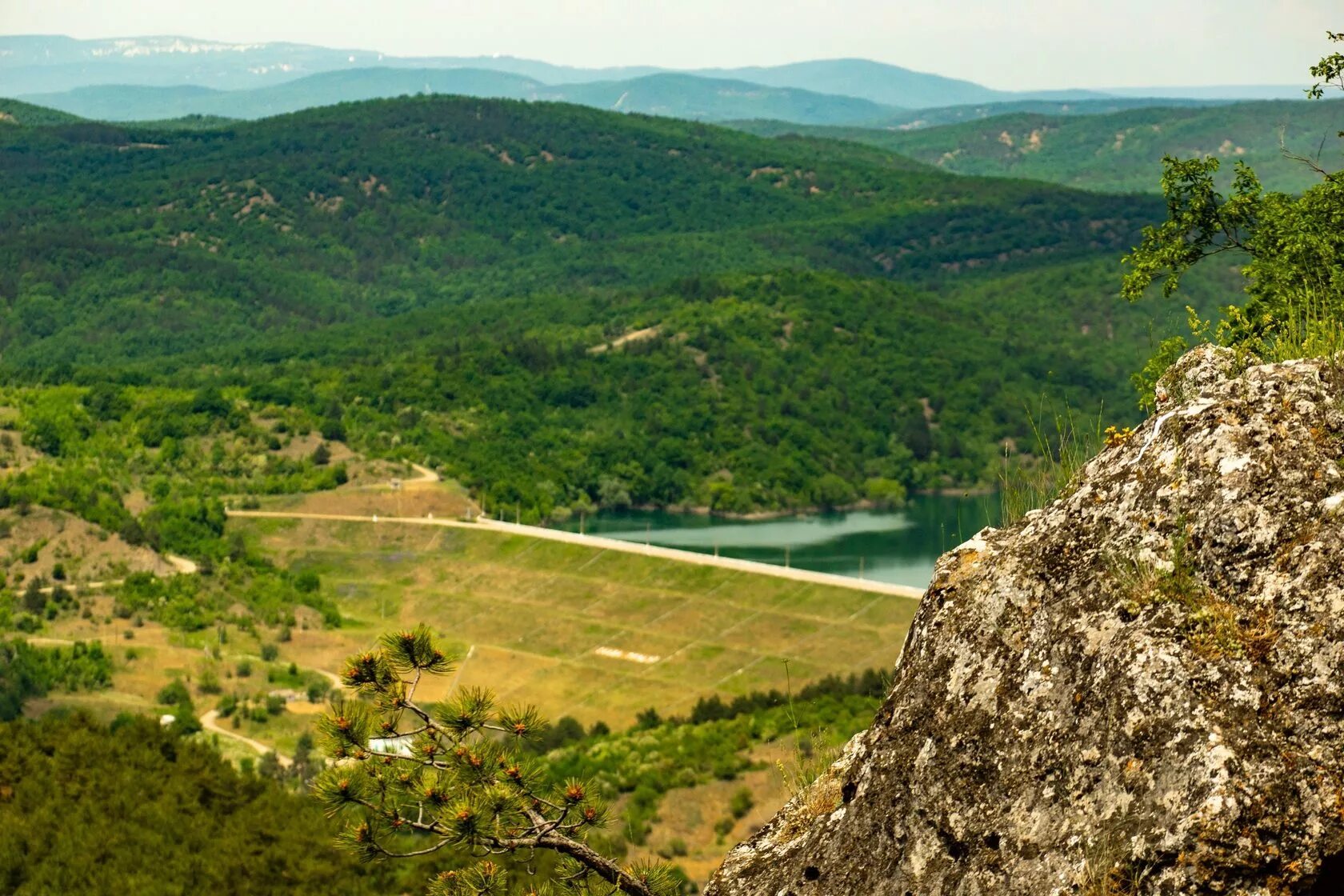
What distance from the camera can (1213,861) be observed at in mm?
6586

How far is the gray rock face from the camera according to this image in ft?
21.8

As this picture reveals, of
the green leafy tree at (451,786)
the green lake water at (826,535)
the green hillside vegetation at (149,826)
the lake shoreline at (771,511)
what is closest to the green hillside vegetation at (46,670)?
the green hillside vegetation at (149,826)

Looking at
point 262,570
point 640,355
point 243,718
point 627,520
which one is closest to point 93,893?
point 243,718

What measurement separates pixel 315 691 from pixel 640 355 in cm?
8634

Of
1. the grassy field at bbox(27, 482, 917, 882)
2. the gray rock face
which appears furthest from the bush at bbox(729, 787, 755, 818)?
the gray rock face

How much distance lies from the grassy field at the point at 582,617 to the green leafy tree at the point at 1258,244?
50.1m

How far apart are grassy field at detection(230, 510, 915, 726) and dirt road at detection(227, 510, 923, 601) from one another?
2.30 feet

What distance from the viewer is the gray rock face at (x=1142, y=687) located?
6645 millimetres

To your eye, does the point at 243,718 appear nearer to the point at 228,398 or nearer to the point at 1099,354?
the point at 228,398

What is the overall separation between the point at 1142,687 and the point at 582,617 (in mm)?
81061

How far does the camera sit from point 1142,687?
7.02 metres

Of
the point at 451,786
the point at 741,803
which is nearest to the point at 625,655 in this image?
the point at 741,803

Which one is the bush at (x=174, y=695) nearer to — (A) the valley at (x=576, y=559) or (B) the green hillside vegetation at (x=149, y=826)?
(A) the valley at (x=576, y=559)

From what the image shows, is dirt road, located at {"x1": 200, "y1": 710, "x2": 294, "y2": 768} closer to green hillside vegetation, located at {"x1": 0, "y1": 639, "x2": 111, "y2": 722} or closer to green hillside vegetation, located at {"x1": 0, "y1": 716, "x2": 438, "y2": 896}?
green hillside vegetation, located at {"x1": 0, "y1": 639, "x2": 111, "y2": 722}
